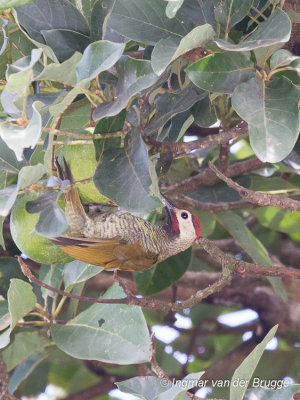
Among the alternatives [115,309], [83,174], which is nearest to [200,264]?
[115,309]

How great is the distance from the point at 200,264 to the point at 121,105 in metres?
2.06

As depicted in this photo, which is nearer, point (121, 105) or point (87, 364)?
point (121, 105)

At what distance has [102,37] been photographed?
5.16 feet

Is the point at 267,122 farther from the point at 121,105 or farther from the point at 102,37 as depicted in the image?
the point at 102,37

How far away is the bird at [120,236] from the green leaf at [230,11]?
0.53 metres

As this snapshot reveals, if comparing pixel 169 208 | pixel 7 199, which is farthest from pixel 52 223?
pixel 169 208

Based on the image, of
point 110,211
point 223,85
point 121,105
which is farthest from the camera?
point 110,211

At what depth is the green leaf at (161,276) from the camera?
2.63 metres

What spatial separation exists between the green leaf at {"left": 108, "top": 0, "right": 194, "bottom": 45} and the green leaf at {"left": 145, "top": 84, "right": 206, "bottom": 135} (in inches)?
6.6

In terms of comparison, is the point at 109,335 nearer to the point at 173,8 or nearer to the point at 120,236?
the point at 120,236

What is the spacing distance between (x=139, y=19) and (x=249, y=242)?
1169mm

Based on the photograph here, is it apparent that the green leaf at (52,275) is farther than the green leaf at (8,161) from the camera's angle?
Yes

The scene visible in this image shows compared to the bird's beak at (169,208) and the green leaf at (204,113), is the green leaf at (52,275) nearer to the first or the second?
the bird's beak at (169,208)

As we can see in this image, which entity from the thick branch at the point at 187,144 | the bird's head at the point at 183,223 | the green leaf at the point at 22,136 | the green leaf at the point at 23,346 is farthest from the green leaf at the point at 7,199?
the green leaf at the point at 23,346
